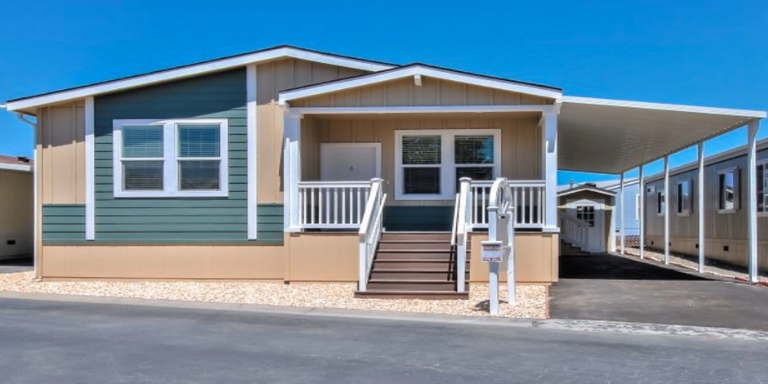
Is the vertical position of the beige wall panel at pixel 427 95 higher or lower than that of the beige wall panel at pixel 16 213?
higher

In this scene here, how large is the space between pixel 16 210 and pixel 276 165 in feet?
34.1

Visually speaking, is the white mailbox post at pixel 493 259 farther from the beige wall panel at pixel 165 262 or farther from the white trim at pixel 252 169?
the white trim at pixel 252 169

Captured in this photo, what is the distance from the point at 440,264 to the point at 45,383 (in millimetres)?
7147

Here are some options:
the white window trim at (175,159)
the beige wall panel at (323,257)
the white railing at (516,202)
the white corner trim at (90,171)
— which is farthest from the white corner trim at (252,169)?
the white railing at (516,202)

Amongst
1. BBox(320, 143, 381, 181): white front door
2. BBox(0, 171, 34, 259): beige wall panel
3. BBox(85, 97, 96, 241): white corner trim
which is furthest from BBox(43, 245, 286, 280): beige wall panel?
BBox(0, 171, 34, 259): beige wall panel

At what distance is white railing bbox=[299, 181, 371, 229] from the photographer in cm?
1239

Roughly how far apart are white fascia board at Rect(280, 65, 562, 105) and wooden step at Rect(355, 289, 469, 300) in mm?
3589

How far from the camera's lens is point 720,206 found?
64.2 ft

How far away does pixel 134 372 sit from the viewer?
5.96 meters

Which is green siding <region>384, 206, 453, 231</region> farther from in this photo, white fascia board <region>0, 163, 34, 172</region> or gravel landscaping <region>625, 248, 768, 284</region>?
white fascia board <region>0, 163, 34, 172</region>

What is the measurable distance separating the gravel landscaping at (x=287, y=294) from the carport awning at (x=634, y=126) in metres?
3.26

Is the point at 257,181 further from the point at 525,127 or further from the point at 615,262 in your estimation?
the point at 615,262

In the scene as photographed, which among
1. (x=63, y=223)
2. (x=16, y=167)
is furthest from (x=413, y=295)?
(x=16, y=167)

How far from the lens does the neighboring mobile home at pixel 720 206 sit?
16.6 meters
